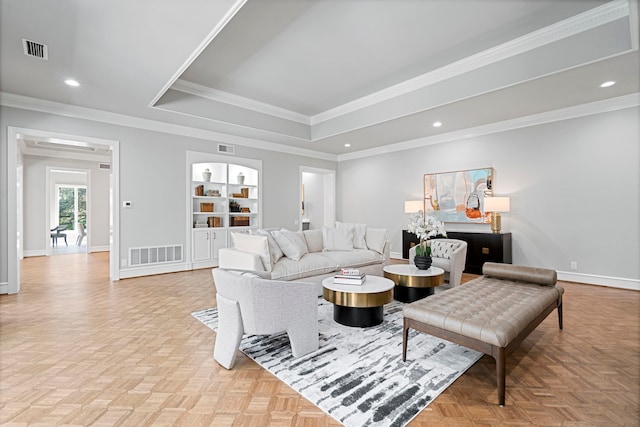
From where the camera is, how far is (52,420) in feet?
5.50

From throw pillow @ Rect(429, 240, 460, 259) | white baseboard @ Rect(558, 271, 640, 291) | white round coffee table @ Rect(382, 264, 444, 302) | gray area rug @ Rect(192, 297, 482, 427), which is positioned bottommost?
gray area rug @ Rect(192, 297, 482, 427)

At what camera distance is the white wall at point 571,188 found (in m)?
4.42

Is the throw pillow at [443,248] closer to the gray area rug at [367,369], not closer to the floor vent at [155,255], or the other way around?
the gray area rug at [367,369]

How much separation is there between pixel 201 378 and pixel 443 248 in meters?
3.84

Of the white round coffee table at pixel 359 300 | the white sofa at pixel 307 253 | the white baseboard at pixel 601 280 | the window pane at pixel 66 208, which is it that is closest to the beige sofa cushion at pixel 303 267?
the white sofa at pixel 307 253

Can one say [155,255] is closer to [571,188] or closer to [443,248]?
[443,248]

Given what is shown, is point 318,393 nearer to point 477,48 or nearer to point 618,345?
point 618,345

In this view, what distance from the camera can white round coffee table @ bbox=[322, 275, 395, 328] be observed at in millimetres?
2775

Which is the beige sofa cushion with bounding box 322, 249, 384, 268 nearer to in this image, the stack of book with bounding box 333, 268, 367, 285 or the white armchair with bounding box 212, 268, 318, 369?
the stack of book with bounding box 333, 268, 367, 285

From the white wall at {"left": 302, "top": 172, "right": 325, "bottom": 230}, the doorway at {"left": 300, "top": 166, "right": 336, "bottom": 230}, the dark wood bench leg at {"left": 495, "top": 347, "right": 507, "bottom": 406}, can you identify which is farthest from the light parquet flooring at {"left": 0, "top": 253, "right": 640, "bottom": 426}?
the white wall at {"left": 302, "top": 172, "right": 325, "bottom": 230}

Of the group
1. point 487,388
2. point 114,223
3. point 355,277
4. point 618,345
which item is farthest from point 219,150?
point 618,345

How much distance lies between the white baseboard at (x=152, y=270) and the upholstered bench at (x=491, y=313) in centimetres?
488

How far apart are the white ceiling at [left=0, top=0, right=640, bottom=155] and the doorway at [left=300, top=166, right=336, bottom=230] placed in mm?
3214

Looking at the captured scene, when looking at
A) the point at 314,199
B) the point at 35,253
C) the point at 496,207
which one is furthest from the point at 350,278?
the point at 35,253
